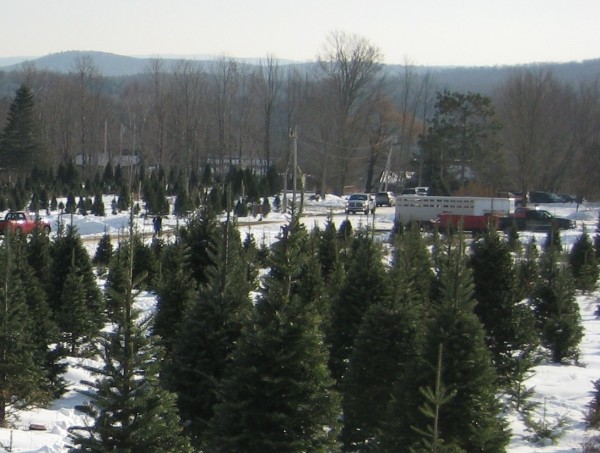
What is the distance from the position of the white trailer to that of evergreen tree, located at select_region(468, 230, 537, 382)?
97.0 ft

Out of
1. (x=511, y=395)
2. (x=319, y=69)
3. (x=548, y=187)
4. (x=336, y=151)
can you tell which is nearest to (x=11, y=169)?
(x=336, y=151)

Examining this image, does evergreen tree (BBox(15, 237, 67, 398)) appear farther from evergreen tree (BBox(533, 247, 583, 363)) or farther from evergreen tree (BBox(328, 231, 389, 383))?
evergreen tree (BBox(533, 247, 583, 363))

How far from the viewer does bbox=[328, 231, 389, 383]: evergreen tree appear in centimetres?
1493

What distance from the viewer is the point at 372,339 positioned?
12.7 m

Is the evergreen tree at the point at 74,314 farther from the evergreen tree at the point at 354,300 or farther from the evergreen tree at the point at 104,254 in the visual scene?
the evergreen tree at the point at 104,254

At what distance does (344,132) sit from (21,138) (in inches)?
984

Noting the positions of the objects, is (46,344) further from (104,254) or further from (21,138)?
(21,138)

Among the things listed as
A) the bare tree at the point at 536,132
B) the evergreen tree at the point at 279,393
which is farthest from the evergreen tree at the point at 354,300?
the bare tree at the point at 536,132

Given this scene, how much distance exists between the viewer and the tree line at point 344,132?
61500 mm

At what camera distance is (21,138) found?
60906 mm

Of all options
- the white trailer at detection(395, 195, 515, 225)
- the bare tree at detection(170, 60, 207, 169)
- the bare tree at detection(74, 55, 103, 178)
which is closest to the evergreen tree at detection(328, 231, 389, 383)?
the white trailer at detection(395, 195, 515, 225)

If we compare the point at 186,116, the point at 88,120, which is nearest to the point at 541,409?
the point at 186,116

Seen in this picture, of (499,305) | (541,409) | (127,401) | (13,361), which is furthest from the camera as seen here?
(499,305)

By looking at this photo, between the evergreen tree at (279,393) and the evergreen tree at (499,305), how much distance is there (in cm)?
743
